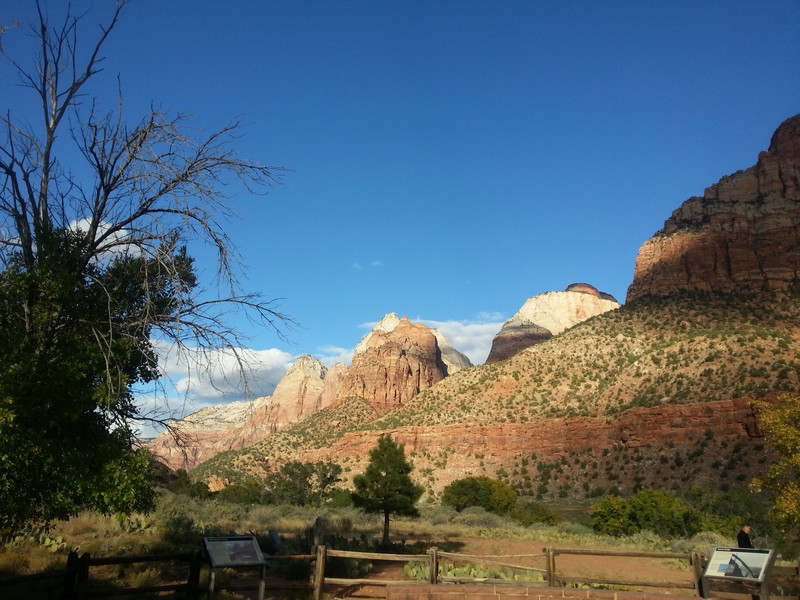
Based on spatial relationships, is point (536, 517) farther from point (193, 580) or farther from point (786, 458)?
point (193, 580)

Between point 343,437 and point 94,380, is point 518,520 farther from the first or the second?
point 343,437

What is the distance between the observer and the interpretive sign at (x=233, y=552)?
8.13 m

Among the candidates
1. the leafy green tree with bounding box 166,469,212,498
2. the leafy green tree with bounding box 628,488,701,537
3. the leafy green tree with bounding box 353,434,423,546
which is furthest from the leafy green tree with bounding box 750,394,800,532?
the leafy green tree with bounding box 166,469,212,498

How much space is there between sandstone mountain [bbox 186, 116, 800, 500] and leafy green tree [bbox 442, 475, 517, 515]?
29.6 ft

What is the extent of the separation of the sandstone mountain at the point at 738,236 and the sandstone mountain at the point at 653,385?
0.16 meters

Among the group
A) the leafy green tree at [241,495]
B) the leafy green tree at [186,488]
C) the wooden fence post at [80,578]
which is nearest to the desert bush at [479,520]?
the leafy green tree at [241,495]

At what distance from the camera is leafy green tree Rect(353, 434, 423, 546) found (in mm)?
24750

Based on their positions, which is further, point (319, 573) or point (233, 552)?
point (319, 573)

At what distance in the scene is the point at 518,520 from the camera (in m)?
33.8

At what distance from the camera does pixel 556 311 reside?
143 metres

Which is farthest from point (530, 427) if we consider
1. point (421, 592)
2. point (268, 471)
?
point (421, 592)

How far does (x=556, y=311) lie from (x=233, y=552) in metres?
140

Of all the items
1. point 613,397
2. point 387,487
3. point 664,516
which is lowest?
point 664,516

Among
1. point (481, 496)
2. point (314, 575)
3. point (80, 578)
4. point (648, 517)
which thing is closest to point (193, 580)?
point (80, 578)
